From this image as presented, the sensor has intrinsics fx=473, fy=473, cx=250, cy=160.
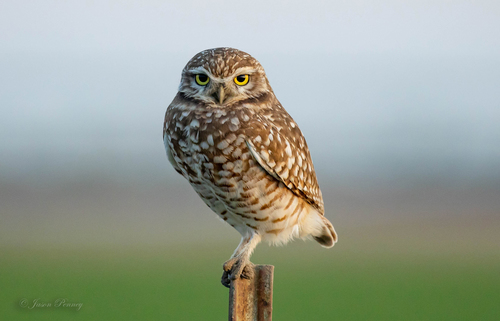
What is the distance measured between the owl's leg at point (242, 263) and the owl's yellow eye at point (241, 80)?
33.9 inches

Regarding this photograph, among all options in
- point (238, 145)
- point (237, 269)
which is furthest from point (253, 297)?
point (238, 145)

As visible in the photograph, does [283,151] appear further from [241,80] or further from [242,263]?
[242,263]

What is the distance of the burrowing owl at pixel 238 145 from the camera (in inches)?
88.7

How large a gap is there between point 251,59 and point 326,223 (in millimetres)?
1150

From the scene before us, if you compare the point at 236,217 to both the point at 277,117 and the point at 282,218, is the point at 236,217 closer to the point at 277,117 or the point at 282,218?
the point at 282,218

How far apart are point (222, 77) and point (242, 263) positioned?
2.96 ft

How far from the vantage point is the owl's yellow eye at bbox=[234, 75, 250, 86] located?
2.28 meters

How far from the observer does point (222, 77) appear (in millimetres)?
2215

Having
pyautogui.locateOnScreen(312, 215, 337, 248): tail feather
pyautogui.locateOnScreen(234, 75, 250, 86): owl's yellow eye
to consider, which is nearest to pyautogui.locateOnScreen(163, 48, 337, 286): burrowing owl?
pyautogui.locateOnScreen(234, 75, 250, 86): owl's yellow eye

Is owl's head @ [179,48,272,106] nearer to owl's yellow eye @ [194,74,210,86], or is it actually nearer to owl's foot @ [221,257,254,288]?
owl's yellow eye @ [194,74,210,86]

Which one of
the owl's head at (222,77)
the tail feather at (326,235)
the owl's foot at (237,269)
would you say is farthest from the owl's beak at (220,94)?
the tail feather at (326,235)

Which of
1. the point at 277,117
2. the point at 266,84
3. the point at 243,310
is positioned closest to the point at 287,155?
the point at 277,117

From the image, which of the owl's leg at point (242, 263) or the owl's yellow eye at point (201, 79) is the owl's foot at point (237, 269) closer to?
the owl's leg at point (242, 263)

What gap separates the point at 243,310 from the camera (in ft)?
6.52
